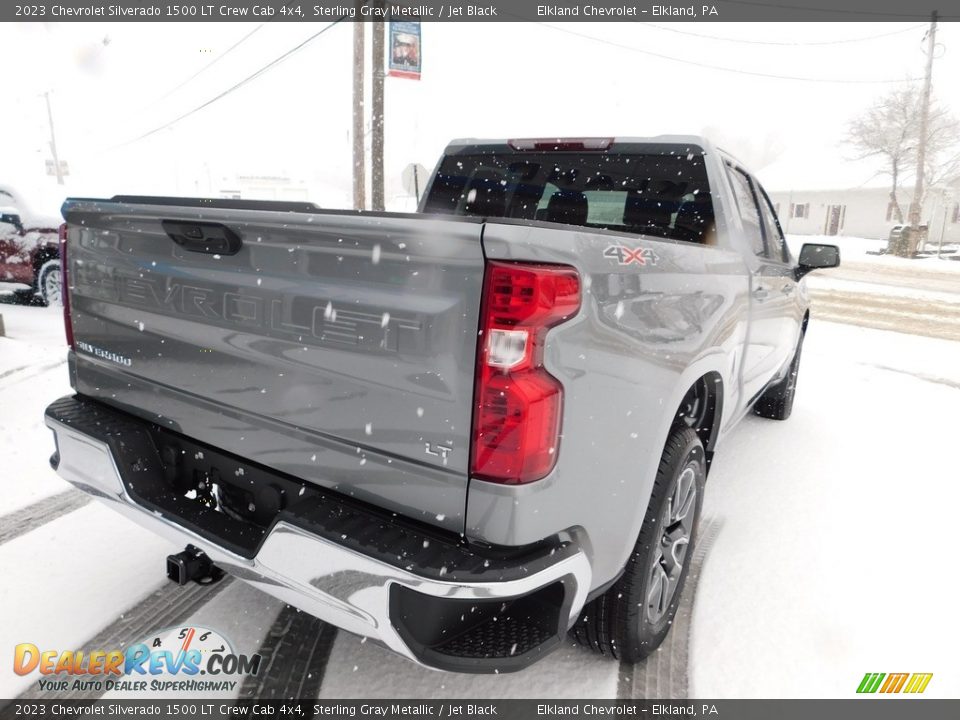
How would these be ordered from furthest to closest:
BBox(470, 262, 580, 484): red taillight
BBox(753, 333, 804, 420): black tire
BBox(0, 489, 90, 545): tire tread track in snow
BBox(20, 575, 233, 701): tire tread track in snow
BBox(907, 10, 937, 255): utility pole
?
1. BBox(907, 10, 937, 255): utility pole
2. BBox(753, 333, 804, 420): black tire
3. BBox(0, 489, 90, 545): tire tread track in snow
4. BBox(20, 575, 233, 701): tire tread track in snow
5. BBox(470, 262, 580, 484): red taillight

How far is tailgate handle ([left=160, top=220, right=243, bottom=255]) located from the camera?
1930 millimetres

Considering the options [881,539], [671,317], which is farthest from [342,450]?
[881,539]

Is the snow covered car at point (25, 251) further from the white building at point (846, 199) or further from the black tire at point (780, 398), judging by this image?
the white building at point (846, 199)

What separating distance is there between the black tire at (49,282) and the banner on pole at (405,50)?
6903mm

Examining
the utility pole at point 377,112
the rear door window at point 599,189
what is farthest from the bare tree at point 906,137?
the rear door window at point 599,189

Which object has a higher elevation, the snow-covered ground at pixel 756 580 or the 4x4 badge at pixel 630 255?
the 4x4 badge at pixel 630 255

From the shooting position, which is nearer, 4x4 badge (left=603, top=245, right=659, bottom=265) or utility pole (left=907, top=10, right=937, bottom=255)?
4x4 badge (left=603, top=245, right=659, bottom=265)

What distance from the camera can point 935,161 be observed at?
125 feet

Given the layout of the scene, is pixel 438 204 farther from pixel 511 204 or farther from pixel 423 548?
pixel 423 548

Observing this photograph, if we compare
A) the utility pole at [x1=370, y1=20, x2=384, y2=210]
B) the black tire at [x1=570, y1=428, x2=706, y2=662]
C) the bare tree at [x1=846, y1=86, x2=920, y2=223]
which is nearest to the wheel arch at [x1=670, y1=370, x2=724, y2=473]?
the black tire at [x1=570, y1=428, x2=706, y2=662]

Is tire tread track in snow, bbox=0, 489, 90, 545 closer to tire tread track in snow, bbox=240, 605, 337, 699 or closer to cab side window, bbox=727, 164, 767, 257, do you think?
tire tread track in snow, bbox=240, 605, 337, 699

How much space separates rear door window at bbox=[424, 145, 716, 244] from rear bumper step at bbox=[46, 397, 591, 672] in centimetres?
191

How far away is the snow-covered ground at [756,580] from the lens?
7.68ft

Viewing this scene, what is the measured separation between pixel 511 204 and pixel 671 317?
6.19 feet
